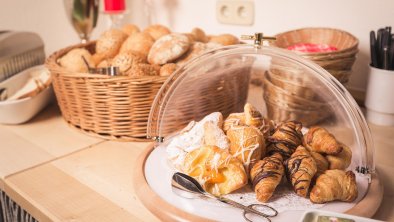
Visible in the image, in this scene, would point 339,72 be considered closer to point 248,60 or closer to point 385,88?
point 385,88

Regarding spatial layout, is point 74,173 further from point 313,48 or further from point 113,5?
point 113,5

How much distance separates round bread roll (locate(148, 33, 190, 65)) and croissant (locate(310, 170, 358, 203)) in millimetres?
514

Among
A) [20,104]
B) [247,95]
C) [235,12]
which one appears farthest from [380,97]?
[20,104]

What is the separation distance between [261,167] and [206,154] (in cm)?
10

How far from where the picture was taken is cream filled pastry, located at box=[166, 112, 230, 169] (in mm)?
723

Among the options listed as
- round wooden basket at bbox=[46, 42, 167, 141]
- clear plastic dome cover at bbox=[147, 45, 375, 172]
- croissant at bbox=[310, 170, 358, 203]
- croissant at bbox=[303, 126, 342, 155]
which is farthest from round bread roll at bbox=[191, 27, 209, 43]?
croissant at bbox=[310, 170, 358, 203]

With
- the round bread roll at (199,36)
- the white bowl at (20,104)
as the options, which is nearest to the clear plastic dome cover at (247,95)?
the round bread roll at (199,36)

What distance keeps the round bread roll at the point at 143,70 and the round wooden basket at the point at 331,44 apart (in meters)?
0.35

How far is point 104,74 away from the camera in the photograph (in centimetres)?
97

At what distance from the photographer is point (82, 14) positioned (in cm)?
139

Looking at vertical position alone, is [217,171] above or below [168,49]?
below

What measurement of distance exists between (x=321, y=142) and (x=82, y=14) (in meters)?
1.01

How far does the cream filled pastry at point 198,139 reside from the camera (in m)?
0.72

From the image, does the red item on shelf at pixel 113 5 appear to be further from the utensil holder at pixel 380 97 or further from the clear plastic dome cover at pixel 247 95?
the utensil holder at pixel 380 97
